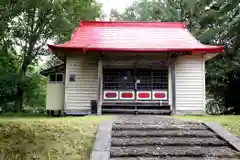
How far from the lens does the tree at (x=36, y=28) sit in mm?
18859

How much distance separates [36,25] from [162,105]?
1052 centimetres

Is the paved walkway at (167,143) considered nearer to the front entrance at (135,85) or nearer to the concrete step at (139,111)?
the concrete step at (139,111)

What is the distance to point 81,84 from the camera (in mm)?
13703

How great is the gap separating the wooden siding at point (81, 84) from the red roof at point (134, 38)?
30.7 inches

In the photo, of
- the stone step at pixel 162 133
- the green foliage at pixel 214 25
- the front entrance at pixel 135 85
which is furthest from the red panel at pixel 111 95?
the green foliage at pixel 214 25

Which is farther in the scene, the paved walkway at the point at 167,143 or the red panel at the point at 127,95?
the red panel at the point at 127,95

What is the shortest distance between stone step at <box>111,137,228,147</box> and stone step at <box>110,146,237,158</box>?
0.55 feet

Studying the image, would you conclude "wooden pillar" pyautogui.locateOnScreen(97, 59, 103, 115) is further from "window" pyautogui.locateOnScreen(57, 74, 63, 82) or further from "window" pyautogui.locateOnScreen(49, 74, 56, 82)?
"window" pyautogui.locateOnScreen(49, 74, 56, 82)

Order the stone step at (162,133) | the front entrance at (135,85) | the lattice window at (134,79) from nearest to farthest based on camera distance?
the stone step at (162,133) → the front entrance at (135,85) → the lattice window at (134,79)

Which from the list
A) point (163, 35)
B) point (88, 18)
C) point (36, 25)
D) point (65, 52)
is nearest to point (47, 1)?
point (36, 25)

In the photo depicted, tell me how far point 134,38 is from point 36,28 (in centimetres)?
761

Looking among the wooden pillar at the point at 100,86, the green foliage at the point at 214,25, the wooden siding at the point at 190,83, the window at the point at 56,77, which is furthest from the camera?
the green foliage at the point at 214,25

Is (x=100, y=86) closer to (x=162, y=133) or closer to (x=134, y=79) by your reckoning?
(x=134, y=79)

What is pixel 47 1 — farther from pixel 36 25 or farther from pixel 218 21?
pixel 218 21
